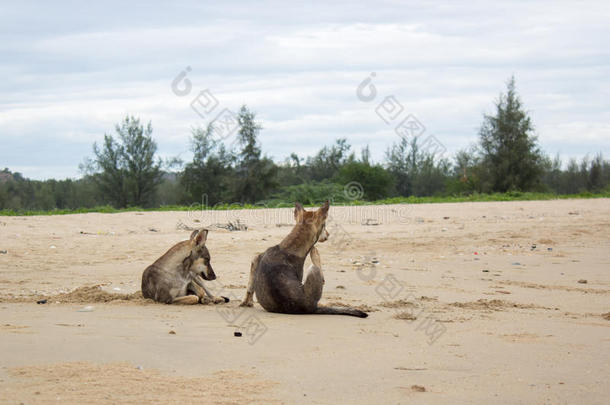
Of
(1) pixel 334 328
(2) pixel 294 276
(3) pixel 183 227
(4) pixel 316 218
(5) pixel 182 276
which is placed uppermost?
(4) pixel 316 218

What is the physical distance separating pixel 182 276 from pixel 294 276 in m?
1.84

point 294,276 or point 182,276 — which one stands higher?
point 294,276

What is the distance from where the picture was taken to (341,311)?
304 inches

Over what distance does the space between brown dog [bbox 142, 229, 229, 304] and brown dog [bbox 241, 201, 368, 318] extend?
35.2 inches

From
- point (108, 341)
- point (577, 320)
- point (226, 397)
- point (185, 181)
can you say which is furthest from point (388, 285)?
point (185, 181)

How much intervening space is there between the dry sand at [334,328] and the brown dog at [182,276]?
0.89 feet

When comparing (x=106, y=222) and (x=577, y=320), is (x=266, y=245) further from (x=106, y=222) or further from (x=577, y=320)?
(x=577, y=320)

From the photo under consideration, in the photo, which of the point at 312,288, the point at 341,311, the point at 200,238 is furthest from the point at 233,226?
the point at 341,311

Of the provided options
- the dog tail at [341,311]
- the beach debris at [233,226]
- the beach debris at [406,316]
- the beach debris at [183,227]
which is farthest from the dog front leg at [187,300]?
the beach debris at [183,227]

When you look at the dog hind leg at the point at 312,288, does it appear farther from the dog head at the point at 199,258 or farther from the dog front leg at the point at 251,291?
the dog head at the point at 199,258

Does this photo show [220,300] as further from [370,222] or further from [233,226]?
[370,222]

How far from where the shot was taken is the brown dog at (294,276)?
7.78m

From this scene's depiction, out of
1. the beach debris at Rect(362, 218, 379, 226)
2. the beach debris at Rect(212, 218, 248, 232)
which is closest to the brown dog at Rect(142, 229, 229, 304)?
the beach debris at Rect(212, 218, 248, 232)

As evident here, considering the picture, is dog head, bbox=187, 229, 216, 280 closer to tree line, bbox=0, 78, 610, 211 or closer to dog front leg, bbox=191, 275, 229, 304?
dog front leg, bbox=191, 275, 229, 304
